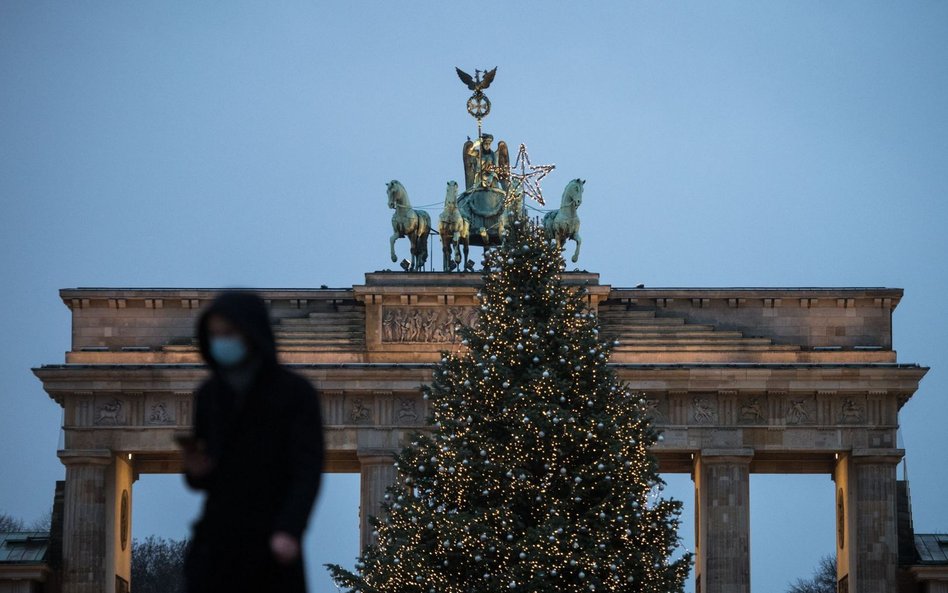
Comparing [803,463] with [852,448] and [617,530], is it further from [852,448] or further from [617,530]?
[617,530]

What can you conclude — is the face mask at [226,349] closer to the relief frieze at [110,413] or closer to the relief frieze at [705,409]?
the relief frieze at [110,413]

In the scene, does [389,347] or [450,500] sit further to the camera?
[389,347]

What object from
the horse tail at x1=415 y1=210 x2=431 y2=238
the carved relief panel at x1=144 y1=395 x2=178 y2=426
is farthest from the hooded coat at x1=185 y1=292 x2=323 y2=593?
the horse tail at x1=415 y1=210 x2=431 y2=238

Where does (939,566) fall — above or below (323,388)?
below

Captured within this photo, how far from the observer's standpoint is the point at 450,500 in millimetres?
28453

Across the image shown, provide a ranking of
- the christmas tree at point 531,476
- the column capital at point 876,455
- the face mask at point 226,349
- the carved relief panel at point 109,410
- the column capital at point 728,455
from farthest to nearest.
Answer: the carved relief panel at point 109,410, the column capital at point 728,455, the column capital at point 876,455, the christmas tree at point 531,476, the face mask at point 226,349

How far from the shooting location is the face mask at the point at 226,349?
698cm

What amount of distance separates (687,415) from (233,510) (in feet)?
163

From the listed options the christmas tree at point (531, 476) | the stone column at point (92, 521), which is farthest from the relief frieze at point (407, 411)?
the christmas tree at point (531, 476)

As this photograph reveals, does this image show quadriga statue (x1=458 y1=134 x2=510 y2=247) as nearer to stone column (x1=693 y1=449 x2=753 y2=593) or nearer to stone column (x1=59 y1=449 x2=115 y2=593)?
stone column (x1=693 y1=449 x2=753 y2=593)

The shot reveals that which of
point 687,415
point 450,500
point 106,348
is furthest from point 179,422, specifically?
point 450,500

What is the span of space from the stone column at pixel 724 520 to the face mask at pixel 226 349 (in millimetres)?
48782

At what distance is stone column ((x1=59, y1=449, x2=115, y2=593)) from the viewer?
54.5 meters

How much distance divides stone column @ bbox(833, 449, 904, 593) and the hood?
161ft
